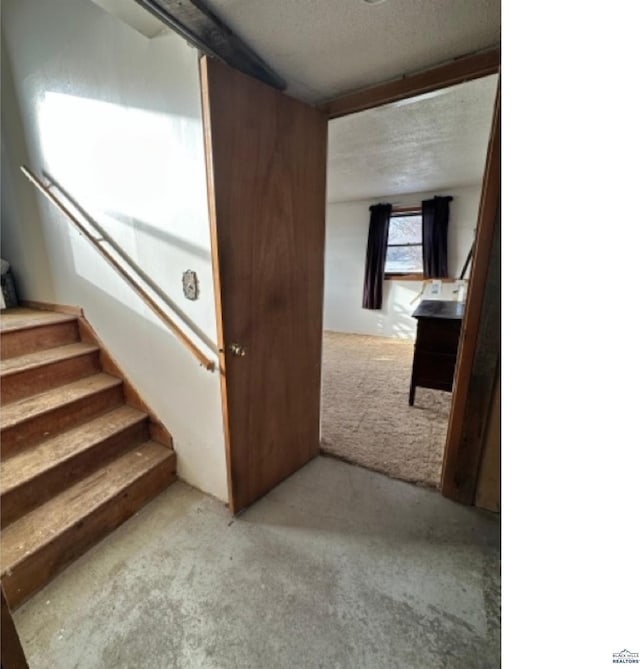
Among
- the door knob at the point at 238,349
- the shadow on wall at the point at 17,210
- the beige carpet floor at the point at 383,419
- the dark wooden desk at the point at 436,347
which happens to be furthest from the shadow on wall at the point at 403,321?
the shadow on wall at the point at 17,210

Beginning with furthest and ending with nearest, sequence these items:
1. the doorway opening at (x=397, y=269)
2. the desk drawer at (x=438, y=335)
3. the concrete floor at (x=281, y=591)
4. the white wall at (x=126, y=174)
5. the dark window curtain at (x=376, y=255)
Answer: the dark window curtain at (x=376, y=255) → the desk drawer at (x=438, y=335) → the doorway opening at (x=397, y=269) → the white wall at (x=126, y=174) → the concrete floor at (x=281, y=591)

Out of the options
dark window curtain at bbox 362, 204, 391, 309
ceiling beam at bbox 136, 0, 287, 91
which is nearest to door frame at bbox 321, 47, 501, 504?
ceiling beam at bbox 136, 0, 287, 91

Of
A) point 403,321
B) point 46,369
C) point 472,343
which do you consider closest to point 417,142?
point 472,343

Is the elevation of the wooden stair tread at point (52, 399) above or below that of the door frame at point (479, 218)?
below

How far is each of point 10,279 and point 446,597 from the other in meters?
3.53

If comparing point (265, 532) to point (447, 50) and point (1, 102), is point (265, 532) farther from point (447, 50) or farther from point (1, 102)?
point (1, 102)

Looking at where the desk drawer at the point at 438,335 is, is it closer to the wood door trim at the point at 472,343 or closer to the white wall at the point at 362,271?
the wood door trim at the point at 472,343

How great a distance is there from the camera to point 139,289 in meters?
1.56

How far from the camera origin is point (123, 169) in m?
1.48

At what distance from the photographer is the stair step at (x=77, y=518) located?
1.16 m

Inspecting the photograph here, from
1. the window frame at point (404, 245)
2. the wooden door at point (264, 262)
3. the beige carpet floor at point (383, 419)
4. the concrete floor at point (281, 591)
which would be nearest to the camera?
the concrete floor at point (281, 591)

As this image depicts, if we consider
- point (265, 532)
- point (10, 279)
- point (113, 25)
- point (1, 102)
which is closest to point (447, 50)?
point (113, 25)

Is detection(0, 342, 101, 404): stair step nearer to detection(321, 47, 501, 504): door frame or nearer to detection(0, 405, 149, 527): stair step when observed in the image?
detection(0, 405, 149, 527): stair step

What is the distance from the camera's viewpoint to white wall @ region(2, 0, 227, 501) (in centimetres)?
127
